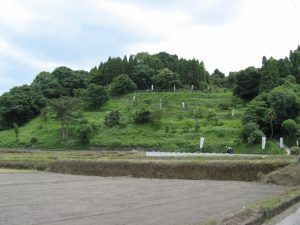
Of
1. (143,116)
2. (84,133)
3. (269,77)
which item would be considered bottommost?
(84,133)

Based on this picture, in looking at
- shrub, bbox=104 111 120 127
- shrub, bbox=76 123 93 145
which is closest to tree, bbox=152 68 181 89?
shrub, bbox=104 111 120 127

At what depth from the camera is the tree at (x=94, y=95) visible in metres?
87.9

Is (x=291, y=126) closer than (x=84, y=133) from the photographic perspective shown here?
Yes

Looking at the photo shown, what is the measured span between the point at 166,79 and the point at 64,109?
37895mm

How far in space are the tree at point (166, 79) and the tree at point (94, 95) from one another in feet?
63.3

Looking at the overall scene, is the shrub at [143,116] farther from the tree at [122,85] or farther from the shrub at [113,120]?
the tree at [122,85]

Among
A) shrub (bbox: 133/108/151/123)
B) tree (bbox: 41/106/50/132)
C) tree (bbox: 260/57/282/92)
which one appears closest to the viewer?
shrub (bbox: 133/108/151/123)

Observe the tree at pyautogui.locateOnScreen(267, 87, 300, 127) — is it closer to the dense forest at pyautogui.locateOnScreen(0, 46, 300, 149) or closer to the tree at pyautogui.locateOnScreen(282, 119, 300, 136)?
the dense forest at pyautogui.locateOnScreen(0, 46, 300, 149)

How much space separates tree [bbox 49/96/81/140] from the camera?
234ft

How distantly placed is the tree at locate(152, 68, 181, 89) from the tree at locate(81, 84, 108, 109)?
19298 mm

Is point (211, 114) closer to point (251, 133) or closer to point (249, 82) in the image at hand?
point (249, 82)

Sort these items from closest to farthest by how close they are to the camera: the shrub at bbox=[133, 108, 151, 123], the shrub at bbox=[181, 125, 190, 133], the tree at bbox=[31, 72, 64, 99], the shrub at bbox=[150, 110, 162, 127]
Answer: the shrub at bbox=[181, 125, 190, 133] < the shrub at bbox=[150, 110, 162, 127] < the shrub at bbox=[133, 108, 151, 123] < the tree at bbox=[31, 72, 64, 99]

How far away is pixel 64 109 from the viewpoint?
72.0m

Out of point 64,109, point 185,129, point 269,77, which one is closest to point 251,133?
point 185,129
